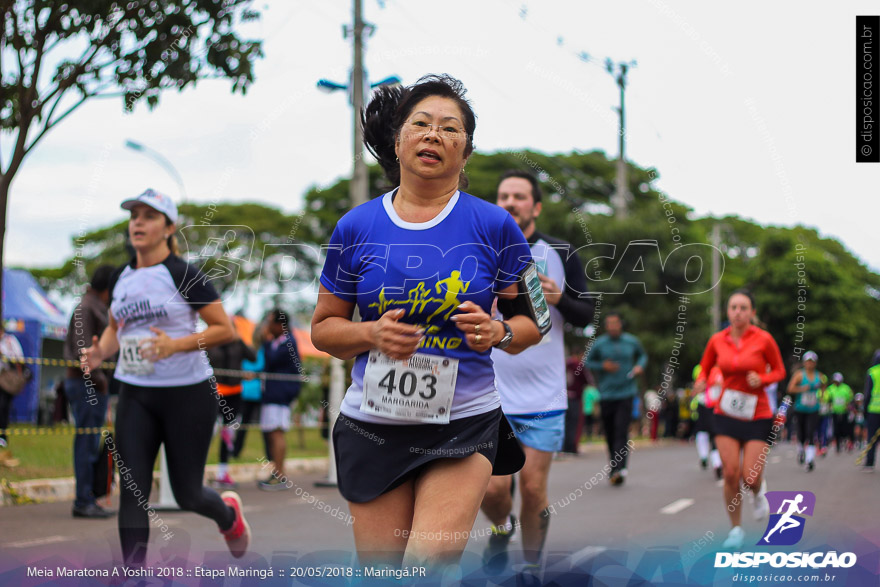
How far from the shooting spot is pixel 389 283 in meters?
2.98

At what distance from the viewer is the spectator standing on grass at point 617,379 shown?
466 inches

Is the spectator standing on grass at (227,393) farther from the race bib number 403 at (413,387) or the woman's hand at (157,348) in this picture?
the race bib number 403 at (413,387)

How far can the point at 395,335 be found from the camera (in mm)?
2857

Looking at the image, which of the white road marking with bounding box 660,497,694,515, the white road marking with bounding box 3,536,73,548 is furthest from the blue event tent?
the white road marking with bounding box 660,497,694,515

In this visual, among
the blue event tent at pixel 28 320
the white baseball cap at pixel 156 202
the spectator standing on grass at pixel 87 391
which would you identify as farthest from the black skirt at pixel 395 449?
the blue event tent at pixel 28 320

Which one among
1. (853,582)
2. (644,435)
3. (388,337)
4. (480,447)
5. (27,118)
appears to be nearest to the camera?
(388,337)

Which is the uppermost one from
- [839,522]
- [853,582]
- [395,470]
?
[395,470]

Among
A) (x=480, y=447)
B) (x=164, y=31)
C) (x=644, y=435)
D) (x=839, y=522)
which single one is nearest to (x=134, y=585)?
(x=480, y=447)

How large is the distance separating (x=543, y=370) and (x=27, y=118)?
5.60 m

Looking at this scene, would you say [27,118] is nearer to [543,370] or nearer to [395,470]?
[543,370]

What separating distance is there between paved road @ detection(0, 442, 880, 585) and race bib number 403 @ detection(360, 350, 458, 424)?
79.4 inches

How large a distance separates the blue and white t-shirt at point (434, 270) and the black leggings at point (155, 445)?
173cm

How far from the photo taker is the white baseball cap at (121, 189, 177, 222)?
4809mm
